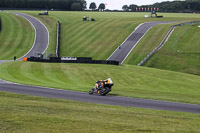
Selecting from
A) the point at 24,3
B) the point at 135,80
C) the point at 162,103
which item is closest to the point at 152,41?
the point at 135,80

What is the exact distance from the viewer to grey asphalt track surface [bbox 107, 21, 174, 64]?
270 feet

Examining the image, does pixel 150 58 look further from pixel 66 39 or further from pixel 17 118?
pixel 17 118

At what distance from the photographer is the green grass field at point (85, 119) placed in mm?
17828

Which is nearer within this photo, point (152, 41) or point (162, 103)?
point (162, 103)

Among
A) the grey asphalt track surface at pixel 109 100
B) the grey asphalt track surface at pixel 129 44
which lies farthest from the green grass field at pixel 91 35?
the grey asphalt track surface at pixel 109 100

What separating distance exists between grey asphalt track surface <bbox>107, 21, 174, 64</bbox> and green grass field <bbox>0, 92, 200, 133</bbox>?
54387 millimetres

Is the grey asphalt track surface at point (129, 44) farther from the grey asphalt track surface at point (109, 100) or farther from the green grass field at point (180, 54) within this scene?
the grey asphalt track surface at point (109, 100)

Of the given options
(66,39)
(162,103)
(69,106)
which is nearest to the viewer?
(69,106)

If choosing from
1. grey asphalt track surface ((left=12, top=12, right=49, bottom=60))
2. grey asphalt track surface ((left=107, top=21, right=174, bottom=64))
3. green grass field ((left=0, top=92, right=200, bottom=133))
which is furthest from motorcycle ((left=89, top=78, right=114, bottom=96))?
grey asphalt track surface ((left=12, top=12, right=49, bottom=60))

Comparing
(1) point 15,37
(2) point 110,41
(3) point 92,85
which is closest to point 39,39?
(1) point 15,37

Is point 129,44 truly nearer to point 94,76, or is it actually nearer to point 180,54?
point 180,54

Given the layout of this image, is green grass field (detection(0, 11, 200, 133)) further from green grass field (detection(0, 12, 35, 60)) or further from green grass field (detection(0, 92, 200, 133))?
green grass field (detection(0, 12, 35, 60))

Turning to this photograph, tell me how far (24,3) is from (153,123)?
182987 mm

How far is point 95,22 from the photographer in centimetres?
12006
